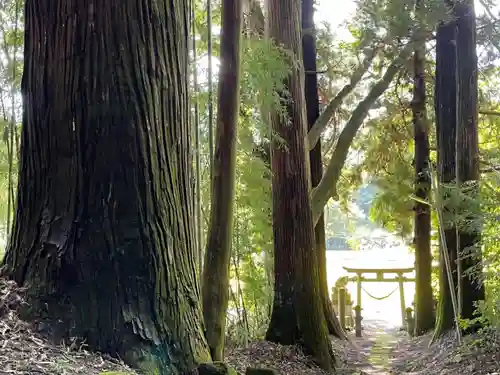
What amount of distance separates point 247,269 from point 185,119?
5784 millimetres

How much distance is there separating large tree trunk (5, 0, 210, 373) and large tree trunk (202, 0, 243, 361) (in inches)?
46.3

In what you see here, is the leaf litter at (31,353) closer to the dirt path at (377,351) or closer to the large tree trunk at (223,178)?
the large tree trunk at (223,178)

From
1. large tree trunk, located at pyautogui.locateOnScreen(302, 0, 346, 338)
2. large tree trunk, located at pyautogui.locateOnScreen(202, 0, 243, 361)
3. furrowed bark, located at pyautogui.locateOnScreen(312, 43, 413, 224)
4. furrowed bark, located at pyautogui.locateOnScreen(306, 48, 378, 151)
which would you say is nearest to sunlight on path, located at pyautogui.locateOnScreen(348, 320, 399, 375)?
large tree trunk, located at pyautogui.locateOnScreen(302, 0, 346, 338)

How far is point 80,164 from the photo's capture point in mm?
2385

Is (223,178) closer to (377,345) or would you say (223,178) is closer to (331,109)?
(331,109)

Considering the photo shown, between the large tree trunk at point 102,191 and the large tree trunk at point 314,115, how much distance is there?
6814 millimetres

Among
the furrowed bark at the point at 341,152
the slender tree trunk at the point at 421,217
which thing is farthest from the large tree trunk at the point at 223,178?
the slender tree trunk at the point at 421,217

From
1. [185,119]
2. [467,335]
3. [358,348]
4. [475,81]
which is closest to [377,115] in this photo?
[475,81]

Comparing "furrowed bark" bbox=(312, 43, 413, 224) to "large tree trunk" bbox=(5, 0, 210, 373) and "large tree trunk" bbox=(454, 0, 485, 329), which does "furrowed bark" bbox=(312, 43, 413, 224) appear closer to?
"large tree trunk" bbox=(454, 0, 485, 329)

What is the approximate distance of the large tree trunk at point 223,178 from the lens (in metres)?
3.70

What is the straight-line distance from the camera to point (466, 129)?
734 centimetres

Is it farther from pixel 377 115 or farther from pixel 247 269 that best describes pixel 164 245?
pixel 377 115

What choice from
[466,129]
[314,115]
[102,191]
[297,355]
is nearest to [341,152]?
[314,115]

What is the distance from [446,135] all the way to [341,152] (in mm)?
1481
